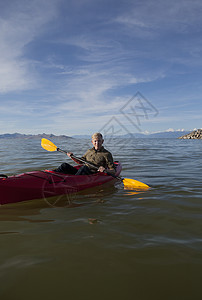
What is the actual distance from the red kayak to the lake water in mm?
210

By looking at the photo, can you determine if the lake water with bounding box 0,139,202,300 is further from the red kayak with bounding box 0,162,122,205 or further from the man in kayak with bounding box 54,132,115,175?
the man in kayak with bounding box 54,132,115,175

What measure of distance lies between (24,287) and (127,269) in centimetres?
105

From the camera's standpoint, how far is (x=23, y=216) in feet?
12.4

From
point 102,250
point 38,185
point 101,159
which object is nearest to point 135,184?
point 101,159

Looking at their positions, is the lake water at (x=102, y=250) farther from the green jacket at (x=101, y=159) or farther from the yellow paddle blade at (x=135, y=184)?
the green jacket at (x=101, y=159)

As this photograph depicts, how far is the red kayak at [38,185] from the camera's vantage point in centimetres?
416

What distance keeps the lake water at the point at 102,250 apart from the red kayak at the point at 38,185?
210 mm

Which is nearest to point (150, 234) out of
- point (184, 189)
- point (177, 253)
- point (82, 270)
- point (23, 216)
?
point (177, 253)

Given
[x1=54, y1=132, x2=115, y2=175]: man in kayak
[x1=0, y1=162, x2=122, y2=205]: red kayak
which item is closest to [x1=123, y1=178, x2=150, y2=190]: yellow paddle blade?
[x1=54, y1=132, x2=115, y2=175]: man in kayak

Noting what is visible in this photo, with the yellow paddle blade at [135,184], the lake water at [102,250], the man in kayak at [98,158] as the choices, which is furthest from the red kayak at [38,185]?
the yellow paddle blade at [135,184]

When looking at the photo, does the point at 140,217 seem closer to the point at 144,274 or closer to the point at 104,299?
the point at 144,274

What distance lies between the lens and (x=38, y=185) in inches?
177

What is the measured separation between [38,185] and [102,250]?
2391mm

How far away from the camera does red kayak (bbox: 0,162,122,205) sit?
13.6ft
